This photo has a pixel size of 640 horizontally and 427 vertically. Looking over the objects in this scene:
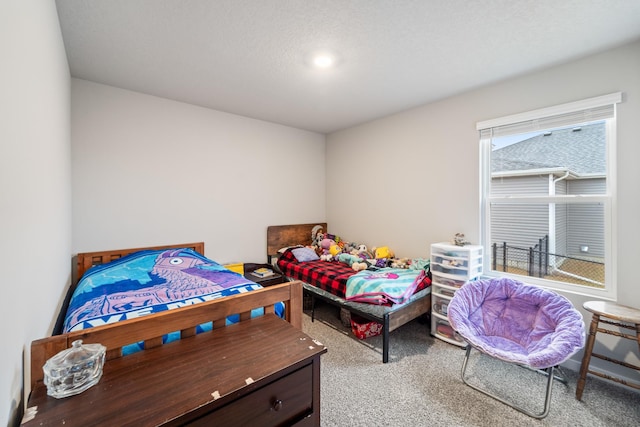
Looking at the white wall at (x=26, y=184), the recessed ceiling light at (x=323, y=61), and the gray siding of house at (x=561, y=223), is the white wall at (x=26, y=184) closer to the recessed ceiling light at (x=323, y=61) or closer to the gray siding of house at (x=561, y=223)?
the recessed ceiling light at (x=323, y=61)

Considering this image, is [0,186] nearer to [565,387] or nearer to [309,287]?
[309,287]

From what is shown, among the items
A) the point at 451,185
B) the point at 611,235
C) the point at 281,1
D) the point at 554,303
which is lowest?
the point at 554,303

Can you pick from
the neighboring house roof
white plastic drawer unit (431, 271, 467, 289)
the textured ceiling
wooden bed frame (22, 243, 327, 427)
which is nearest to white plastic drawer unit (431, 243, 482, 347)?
white plastic drawer unit (431, 271, 467, 289)

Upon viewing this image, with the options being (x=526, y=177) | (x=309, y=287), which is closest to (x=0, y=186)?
(x=309, y=287)

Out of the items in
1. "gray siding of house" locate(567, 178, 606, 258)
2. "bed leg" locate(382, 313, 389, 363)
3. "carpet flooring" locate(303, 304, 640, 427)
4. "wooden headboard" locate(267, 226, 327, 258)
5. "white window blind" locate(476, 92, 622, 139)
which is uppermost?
"white window blind" locate(476, 92, 622, 139)

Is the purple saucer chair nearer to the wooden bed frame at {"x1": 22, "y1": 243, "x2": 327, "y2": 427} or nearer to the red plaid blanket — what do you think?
the red plaid blanket

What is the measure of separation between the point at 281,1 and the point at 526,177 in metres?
2.54

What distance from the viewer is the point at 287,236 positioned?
154 inches

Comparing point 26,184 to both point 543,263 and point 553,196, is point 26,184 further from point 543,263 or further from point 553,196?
point 543,263

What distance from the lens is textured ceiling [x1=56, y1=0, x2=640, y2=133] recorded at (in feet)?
5.13

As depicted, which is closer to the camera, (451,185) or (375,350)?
(375,350)

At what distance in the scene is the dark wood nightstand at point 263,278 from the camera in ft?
10.1

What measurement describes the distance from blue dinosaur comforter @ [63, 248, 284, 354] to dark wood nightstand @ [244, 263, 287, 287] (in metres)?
0.68

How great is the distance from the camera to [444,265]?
102 inches
